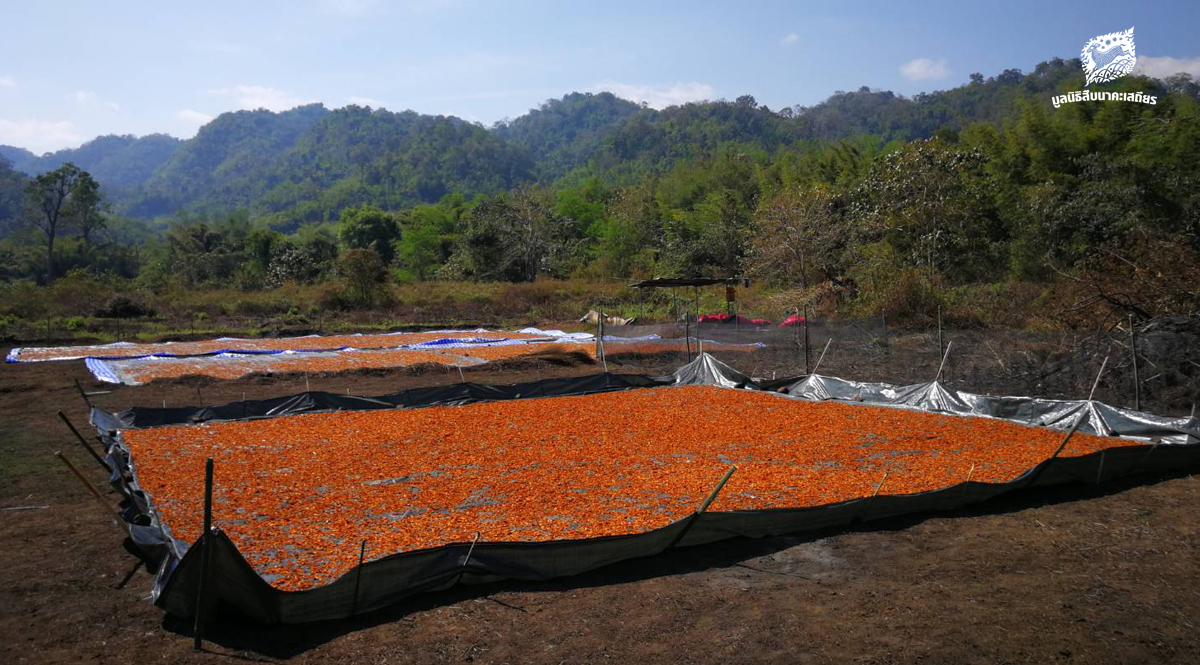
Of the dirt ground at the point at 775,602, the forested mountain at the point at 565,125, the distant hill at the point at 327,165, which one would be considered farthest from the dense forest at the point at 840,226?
the forested mountain at the point at 565,125

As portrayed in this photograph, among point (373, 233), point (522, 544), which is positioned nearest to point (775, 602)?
point (522, 544)

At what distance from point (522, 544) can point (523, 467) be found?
270 centimetres

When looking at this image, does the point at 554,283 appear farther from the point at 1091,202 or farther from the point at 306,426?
the point at 306,426

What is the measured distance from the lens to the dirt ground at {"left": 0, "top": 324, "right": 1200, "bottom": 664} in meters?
3.68

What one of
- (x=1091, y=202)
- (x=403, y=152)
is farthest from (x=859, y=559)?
(x=403, y=152)

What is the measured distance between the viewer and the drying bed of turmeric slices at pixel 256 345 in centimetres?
1648

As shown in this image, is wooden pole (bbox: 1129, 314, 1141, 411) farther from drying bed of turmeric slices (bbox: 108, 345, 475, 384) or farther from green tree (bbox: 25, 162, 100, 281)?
green tree (bbox: 25, 162, 100, 281)

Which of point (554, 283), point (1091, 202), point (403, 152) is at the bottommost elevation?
point (554, 283)

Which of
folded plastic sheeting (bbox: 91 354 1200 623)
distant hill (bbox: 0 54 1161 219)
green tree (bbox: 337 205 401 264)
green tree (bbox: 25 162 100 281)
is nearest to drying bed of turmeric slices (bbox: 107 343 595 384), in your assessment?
folded plastic sheeting (bbox: 91 354 1200 623)

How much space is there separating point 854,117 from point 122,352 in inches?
4568

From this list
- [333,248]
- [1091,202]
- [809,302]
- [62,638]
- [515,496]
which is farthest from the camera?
[333,248]

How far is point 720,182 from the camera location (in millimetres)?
43062

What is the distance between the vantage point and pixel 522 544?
175 inches

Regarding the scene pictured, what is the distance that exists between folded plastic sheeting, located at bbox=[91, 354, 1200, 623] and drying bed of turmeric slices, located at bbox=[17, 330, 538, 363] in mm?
8373
